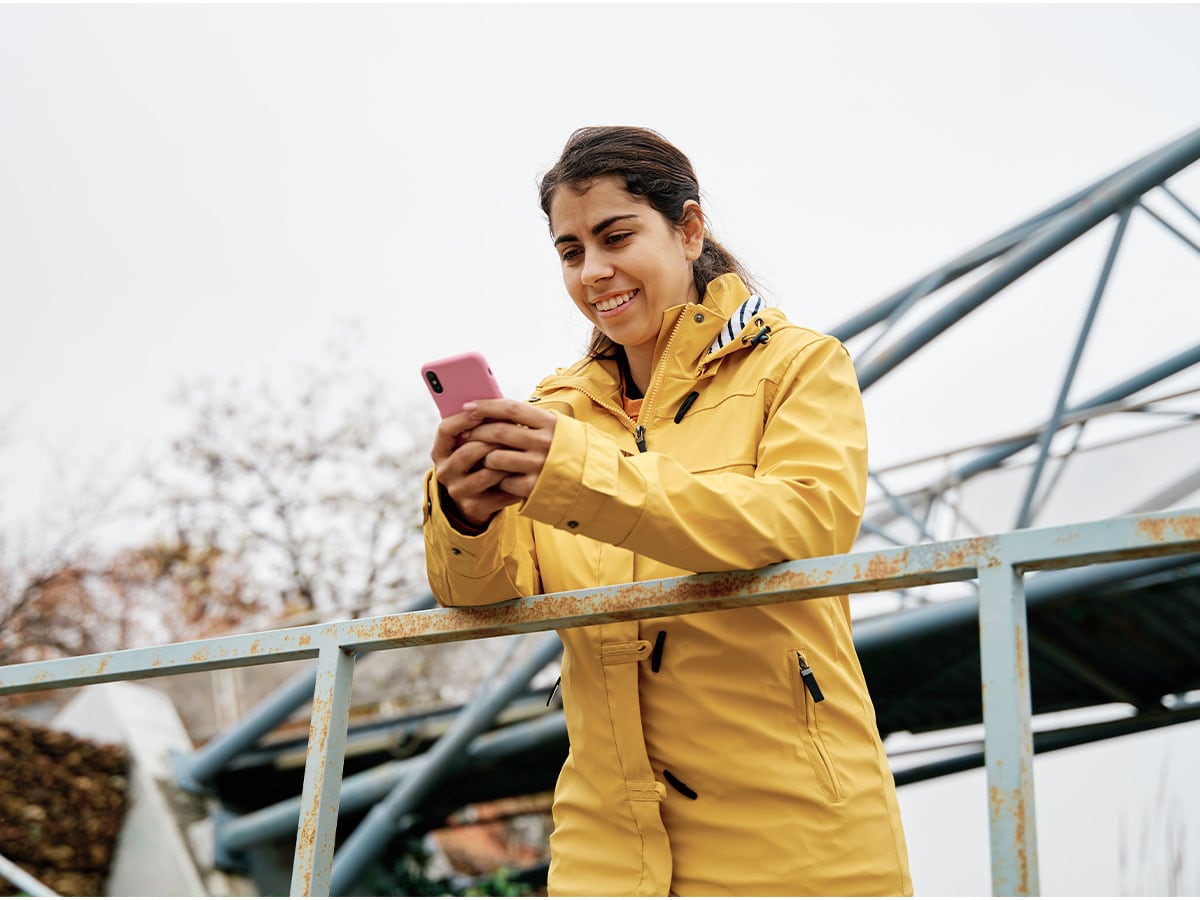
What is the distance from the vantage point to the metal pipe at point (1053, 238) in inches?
227

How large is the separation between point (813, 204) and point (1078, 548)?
41.8 ft

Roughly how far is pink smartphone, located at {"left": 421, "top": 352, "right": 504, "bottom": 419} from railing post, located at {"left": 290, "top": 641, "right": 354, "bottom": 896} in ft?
1.53

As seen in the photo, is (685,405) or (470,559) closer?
(470,559)

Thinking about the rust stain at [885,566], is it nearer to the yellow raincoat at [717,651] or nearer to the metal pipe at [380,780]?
the yellow raincoat at [717,651]

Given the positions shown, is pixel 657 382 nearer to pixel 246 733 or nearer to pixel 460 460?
pixel 460 460

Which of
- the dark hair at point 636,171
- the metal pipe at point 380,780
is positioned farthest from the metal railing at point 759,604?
the metal pipe at point 380,780

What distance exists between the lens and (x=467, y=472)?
1.61 m

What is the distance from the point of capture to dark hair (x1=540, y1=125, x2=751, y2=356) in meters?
2.08

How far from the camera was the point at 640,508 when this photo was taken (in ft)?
4.95

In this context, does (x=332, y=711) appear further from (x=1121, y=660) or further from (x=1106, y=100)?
(x=1106, y=100)

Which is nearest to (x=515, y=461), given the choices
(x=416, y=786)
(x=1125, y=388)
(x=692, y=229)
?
(x=692, y=229)

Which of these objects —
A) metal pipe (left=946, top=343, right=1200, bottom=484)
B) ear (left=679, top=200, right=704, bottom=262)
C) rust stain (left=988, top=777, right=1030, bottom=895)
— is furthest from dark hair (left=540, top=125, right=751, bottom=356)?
metal pipe (left=946, top=343, right=1200, bottom=484)

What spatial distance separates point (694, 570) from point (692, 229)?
0.85 meters

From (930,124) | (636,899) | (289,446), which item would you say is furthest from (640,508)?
(289,446)
